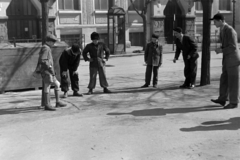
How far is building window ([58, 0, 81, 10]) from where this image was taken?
85.3ft

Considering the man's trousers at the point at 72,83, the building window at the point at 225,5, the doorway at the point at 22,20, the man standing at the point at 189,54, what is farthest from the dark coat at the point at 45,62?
the building window at the point at 225,5

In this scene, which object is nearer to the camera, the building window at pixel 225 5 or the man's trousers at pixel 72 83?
the man's trousers at pixel 72 83

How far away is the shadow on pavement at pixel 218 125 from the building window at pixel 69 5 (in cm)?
2105

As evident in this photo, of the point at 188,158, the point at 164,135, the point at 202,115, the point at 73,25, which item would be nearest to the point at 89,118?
the point at 164,135

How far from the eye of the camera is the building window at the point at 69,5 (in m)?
26.0

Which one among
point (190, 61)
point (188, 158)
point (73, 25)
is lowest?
point (188, 158)

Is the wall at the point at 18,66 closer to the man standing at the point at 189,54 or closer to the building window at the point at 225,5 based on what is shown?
the man standing at the point at 189,54

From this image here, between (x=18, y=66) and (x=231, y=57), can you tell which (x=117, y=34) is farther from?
(x=231, y=57)

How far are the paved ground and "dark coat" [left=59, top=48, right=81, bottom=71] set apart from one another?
2.76ft

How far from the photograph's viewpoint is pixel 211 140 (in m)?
5.70

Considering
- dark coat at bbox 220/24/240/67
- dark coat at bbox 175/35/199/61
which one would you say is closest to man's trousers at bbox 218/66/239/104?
dark coat at bbox 220/24/240/67

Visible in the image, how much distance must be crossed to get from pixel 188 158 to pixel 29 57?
680 centimetres

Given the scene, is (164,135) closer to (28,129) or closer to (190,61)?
(28,129)

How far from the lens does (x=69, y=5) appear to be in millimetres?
26406
